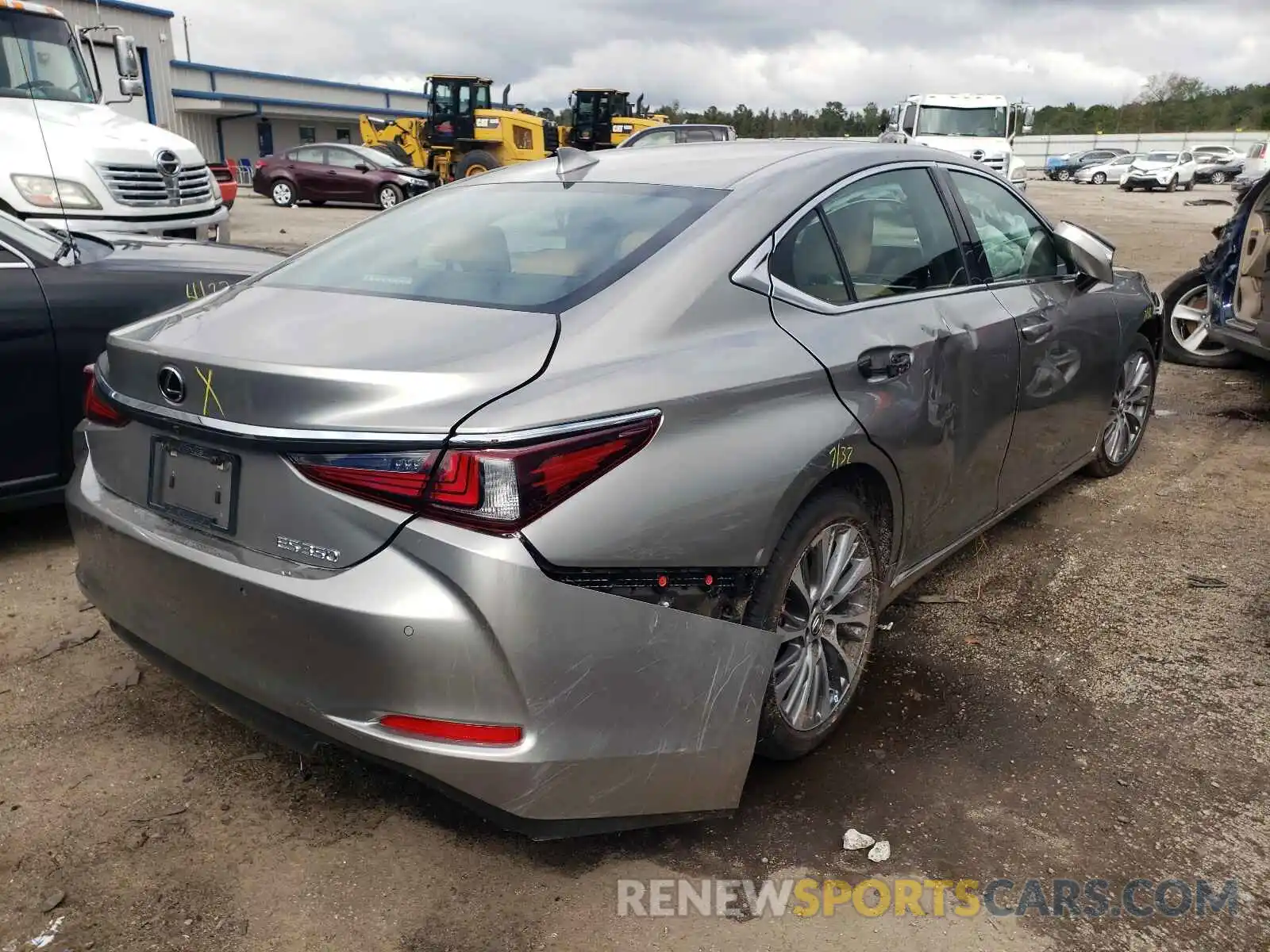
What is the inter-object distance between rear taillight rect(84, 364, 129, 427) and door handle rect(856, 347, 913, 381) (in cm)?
186

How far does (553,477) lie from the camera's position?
1875 millimetres

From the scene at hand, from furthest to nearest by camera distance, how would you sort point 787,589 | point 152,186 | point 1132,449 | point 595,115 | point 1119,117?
point 1119,117, point 595,115, point 152,186, point 1132,449, point 787,589

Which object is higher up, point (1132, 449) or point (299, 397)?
point (299, 397)

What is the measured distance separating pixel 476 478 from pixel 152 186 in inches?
312

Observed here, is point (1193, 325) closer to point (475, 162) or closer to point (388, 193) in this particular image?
point (388, 193)

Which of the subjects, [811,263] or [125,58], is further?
[125,58]

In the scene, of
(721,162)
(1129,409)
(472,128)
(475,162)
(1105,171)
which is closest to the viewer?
(721,162)

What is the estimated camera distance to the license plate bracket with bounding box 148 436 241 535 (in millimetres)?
2084

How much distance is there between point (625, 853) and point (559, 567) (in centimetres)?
89

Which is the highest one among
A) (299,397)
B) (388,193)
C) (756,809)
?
(299,397)

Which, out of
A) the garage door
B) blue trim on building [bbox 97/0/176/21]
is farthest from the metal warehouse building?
the garage door

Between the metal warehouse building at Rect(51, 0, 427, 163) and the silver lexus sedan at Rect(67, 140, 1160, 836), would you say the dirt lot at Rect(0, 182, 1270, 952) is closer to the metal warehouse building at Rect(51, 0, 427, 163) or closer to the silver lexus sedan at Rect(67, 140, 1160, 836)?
the silver lexus sedan at Rect(67, 140, 1160, 836)
